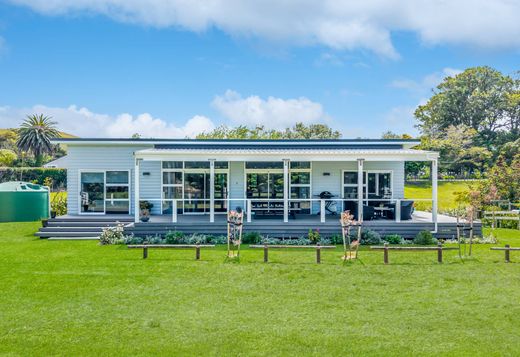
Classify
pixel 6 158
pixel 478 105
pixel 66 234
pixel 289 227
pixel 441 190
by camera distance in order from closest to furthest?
pixel 289 227 → pixel 66 234 → pixel 441 190 → pixel 478 105 → pixel 6 158

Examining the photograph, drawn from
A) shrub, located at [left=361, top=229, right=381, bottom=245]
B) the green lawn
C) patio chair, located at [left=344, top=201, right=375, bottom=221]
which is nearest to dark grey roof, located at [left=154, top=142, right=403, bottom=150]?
patio chair, located at [left=344, top=201, right=375, bottom=221]

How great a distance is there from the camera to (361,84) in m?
28.7

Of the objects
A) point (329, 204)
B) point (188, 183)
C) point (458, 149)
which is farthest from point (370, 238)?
point (458, 149)

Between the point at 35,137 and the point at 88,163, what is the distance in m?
40.9

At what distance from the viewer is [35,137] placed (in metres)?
52.2

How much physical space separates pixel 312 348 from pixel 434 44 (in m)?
22.7

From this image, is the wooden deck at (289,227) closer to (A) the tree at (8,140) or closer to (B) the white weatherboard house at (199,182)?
(B) the white weatherboard house at (199,182)

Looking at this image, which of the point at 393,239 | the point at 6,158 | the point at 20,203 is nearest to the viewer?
the point at 393,239

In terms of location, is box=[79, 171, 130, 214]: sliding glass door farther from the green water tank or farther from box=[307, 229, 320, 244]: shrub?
box=[307, 229, 320, 244]: shrub

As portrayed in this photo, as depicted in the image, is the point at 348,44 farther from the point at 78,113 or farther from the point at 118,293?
the point at 78,113

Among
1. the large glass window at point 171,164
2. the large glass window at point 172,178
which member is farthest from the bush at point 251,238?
the large glass window at point 171,164

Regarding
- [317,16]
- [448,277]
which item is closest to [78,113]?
[317,16]

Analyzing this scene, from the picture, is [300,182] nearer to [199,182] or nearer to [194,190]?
[199,182]

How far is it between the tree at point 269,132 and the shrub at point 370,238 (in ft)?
112
